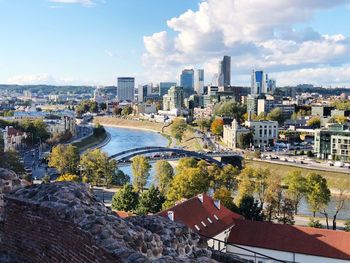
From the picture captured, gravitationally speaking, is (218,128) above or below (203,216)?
below

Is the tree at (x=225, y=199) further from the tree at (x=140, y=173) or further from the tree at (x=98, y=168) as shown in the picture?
the tree at (x=98, y=168)

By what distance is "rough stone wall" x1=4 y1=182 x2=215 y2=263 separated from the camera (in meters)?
5.08

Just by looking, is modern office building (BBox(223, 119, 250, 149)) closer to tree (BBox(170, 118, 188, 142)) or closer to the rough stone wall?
tree (BBox(170, 118, 188, 142))

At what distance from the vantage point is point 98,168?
45.7 m

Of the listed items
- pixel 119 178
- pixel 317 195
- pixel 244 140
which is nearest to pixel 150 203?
pixel 317 195

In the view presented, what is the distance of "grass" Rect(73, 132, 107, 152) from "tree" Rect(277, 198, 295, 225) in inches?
2008

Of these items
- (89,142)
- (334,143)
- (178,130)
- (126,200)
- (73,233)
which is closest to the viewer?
(73,233)

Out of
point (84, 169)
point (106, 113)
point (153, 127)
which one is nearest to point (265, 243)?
point (84, 169)

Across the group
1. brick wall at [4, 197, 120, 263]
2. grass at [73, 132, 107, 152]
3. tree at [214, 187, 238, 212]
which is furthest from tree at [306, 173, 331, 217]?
grass at [73, 132, 107, 152]

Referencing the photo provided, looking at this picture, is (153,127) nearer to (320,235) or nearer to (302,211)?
(302,211)

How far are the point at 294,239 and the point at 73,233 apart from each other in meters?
17.7

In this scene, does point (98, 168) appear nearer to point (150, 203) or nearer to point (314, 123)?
point (150, 203)

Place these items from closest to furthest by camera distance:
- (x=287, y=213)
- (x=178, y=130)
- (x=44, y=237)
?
(x=44, y=237) < (x=287, y=213) < (x=178, y=130)

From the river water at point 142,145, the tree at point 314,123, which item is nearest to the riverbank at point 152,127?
the river water at point 142,145
